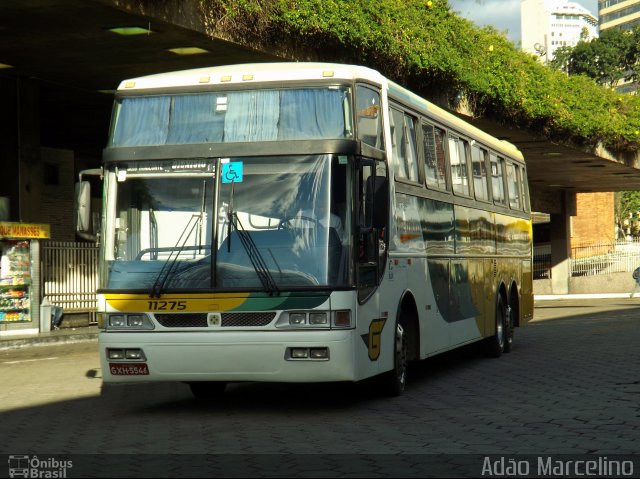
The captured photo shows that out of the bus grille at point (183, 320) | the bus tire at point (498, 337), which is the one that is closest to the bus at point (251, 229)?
the bus grille at point (183, 320)

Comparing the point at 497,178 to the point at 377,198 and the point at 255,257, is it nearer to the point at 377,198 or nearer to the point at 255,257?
the point at 377,198

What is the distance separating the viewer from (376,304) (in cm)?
1124

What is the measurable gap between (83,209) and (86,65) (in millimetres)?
14872

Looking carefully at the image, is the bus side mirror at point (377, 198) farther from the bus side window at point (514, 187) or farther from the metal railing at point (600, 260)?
the metal railing at point (600, 260)

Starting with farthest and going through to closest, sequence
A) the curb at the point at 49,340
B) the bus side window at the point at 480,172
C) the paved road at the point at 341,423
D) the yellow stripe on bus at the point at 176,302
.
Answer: the curb at the point at 49,340
the bus side window at the point at 480,172
the yellow stripe on bus at the point at 176,302
the paved road at the point at 341,423

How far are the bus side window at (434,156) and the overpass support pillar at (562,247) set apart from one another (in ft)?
144

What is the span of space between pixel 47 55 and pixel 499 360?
1198cm

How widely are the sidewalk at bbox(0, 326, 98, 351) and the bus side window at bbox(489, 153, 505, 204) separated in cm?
1126

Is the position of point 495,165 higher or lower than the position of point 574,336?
higher

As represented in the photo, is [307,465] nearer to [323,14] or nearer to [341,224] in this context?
[341,224]

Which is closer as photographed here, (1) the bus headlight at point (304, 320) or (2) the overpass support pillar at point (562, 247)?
(1) the bus headlight at point (304, 320)

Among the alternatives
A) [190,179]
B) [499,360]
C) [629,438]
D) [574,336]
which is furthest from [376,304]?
[574,336]

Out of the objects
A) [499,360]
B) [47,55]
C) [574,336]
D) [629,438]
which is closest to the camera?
[629,438]

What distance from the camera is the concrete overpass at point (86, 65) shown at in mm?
19734
